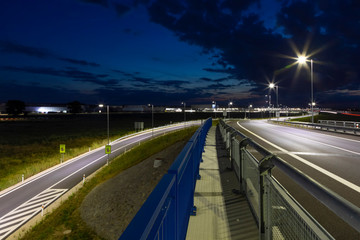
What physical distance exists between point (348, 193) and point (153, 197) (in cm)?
644

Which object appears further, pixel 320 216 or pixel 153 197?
pixel 320 216

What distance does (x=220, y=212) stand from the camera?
15.3ft

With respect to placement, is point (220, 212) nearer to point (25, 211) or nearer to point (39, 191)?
point (25, 211)

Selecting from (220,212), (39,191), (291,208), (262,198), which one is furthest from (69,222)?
(291,208)

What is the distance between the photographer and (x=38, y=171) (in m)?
37.2

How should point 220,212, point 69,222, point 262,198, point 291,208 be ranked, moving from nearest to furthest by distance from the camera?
point 291,208
point 262,198
point 220,212
point 69,222

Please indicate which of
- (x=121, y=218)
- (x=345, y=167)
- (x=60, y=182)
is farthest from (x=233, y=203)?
Answer: (x=60, y=182)

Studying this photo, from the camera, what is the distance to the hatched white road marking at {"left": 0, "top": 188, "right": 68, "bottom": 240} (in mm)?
21391

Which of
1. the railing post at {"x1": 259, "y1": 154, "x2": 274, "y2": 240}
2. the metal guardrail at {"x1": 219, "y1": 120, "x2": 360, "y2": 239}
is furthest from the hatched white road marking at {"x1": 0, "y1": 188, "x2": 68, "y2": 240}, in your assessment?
the metal guardrail at {"x1": 219, "y1": 120, "x2": 360, "y2": 239}

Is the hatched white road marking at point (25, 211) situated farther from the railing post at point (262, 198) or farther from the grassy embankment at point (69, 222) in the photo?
the railing post at point (262, 198)

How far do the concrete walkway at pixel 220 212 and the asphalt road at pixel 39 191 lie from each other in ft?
78.9

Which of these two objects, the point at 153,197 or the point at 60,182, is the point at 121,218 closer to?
the point at 60,182

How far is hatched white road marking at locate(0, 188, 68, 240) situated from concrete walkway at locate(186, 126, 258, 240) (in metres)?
24.0

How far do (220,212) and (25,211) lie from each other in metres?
28.0
